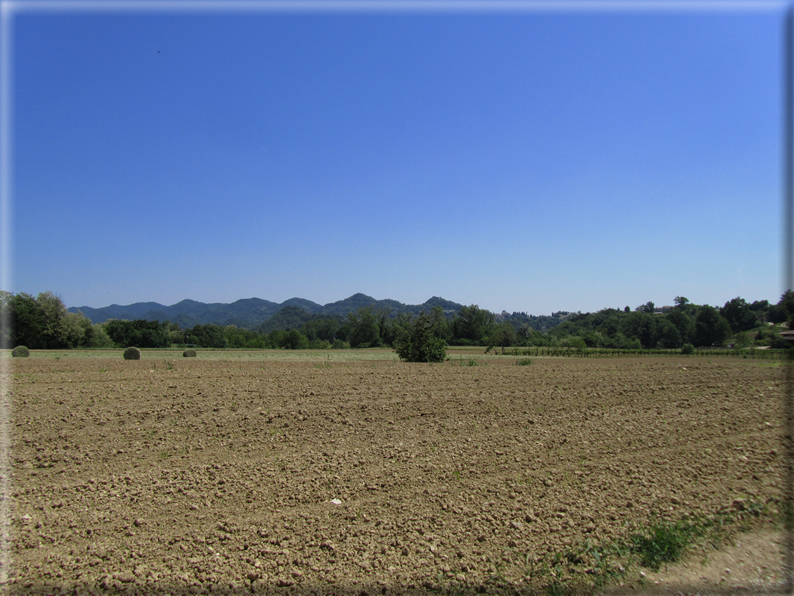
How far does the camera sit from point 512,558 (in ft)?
14.0

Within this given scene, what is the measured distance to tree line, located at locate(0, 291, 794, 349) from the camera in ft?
120

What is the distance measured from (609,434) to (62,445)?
36.2 feet

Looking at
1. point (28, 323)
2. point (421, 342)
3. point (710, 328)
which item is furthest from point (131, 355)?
point (710, 328)

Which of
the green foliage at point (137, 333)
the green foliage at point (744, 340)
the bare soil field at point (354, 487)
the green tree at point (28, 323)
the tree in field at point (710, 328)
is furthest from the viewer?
the green foliage at point (137, 333)

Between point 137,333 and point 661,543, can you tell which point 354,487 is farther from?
point 137,333

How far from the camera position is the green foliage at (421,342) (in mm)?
28427

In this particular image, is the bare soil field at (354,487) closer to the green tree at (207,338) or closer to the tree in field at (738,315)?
the tree in field at (738,315)

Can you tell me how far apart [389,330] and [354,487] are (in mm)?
82687

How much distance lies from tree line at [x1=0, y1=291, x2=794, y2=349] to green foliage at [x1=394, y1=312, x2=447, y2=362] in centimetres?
9

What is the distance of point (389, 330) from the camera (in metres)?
88.6

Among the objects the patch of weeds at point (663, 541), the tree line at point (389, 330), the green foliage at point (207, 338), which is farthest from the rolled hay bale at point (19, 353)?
the green foliage at point (207, 338)

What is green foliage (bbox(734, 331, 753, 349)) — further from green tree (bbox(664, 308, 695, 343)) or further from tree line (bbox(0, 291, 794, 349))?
green tree (bbox(664, 308, 695, 343))

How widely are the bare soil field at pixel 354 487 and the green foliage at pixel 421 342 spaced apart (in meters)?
16.5

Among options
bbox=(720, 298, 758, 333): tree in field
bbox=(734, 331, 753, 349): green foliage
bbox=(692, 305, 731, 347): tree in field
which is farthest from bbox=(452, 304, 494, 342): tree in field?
bbox=(734, 331, 753, 349): green foliage
